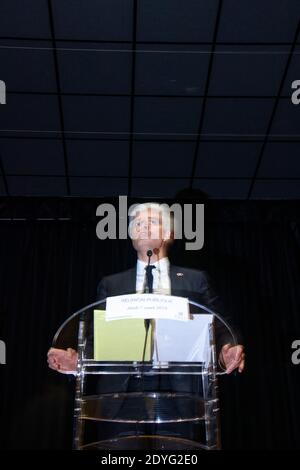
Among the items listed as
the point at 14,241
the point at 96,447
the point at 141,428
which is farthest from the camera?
the point at 14,241

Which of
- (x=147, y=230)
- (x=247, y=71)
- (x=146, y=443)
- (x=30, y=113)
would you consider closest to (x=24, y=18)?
(x=30, y=113)

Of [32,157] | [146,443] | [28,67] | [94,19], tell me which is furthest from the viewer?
[32,157]

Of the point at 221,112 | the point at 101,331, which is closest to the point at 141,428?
the point at 101,331

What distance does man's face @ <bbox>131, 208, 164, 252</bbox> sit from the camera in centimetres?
217

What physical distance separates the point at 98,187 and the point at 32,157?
Result: 2.05 ft

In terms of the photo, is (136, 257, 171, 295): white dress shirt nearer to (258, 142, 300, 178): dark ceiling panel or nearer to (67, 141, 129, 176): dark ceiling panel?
(67, 141, 129, 176): dark ceiling panel

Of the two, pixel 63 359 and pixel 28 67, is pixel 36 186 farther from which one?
pixel 63 359

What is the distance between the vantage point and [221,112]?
11.4 feet

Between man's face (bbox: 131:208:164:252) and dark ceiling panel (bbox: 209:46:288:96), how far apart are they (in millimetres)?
1352

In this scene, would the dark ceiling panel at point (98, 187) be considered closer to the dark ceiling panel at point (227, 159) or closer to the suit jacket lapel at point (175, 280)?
the dark ceiling panel at point (227, 159)

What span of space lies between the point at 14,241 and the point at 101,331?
319 cm

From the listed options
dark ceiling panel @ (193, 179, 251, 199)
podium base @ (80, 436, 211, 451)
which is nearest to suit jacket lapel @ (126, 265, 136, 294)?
podium base @ (80, 436, 211, 451)

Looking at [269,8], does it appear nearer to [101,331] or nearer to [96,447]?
[101,331]

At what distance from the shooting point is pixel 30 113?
3453mm
